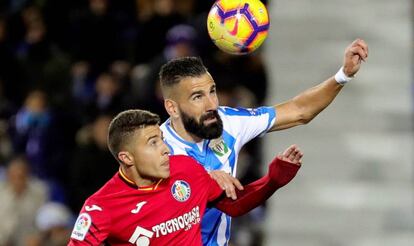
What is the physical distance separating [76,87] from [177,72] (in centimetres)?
648

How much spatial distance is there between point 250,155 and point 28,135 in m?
2.58

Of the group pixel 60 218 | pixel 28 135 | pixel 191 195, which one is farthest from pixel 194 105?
pixel 28 135

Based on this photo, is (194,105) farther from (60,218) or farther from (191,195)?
(60,218)

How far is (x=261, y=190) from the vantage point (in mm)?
6977

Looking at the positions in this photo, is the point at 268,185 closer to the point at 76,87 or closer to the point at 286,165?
the point at 286,165

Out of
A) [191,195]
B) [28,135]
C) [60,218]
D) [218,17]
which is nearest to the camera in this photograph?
[191,195]

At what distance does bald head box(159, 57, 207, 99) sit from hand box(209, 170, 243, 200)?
0.58 m

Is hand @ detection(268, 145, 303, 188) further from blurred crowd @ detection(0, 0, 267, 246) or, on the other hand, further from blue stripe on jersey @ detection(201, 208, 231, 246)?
blurred crowd @ detection(0, 0, 267, 246)

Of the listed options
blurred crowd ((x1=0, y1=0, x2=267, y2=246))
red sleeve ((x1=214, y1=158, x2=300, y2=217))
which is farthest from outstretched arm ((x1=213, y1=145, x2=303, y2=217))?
blurred crowd ((x1=0, y1=0, x2=267, y2=246))

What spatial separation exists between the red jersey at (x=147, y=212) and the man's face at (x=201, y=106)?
300 mm

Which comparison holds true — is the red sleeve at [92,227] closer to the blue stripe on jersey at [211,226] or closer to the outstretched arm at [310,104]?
the blue stripe on jersey at [211,226]

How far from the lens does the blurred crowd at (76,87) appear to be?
11.8m

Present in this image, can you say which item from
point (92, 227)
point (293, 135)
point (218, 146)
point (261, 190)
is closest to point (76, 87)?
point (293, 135)

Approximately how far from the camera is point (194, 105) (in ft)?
23.3
